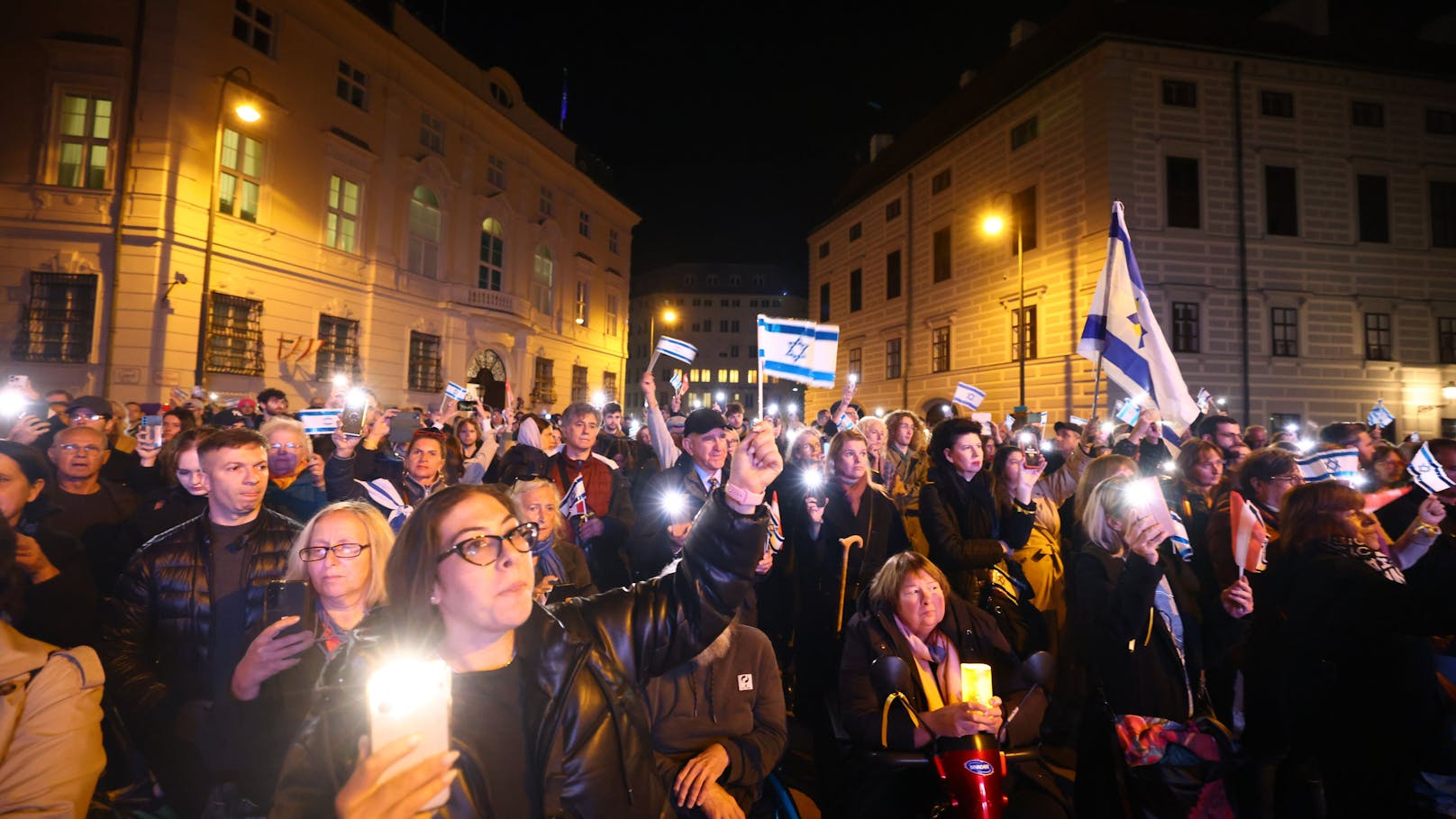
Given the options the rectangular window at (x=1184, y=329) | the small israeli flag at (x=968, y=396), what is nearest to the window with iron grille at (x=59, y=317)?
the small israeli flag at (x=968, y=396)

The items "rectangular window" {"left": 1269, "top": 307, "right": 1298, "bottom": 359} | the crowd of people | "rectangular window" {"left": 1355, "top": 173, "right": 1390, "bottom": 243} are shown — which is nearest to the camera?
the crowd of people

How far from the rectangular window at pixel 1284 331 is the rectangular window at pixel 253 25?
98.2 feet

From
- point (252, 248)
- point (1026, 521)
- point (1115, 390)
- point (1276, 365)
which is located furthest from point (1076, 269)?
point (252, 248)

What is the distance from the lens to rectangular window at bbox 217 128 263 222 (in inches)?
674

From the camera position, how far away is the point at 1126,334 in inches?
321

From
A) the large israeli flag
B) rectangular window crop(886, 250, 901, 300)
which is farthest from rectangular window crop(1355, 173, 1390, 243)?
the large israeli flag

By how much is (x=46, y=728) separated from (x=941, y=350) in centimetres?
2818

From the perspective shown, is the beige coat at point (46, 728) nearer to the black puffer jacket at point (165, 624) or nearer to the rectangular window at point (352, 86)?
the black puffer jacket at point (165, 624)

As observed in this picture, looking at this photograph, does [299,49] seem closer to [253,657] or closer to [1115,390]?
[253,657]

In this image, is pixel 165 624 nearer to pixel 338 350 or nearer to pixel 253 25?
pixel 338 350

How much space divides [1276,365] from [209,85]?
3033cm

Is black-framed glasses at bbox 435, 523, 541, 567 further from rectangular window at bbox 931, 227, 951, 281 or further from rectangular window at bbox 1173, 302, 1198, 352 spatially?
rectangular window at bbox 931, 227, 951, 281

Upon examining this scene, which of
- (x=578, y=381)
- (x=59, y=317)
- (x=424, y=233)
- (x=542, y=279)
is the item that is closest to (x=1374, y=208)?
(x=542, y=279)

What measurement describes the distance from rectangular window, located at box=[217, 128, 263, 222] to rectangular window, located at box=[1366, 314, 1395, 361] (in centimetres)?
3290
